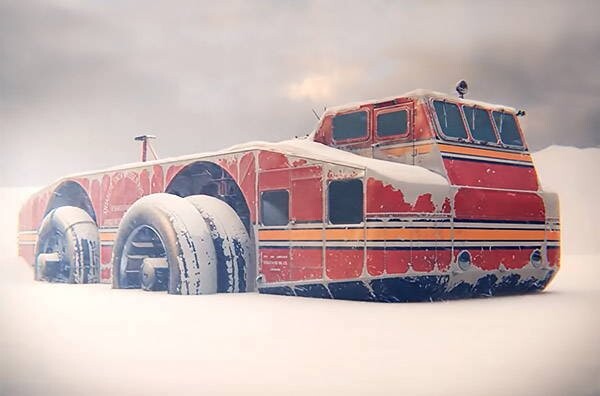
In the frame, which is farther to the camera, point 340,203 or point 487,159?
point 487,159

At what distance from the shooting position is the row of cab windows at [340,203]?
537cm

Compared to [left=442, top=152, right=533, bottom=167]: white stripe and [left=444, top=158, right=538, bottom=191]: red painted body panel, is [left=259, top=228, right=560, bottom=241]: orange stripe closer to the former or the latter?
[left=444, top=158, right=538, bottom=191]: red painted body panel

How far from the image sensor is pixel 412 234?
205 inches

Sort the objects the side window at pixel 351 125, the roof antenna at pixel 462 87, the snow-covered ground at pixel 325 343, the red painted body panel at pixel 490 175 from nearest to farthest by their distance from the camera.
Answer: the snow-covered ground at pixel 325 343 → the roof antenna at pixel 462 87 → the red painted body panel at pixel 490 175 → the side window at pixel 351 125

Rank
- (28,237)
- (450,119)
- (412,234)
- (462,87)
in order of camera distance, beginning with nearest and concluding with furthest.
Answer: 1. (462,87)
2. (412,234)
3. (450,119)
4. (28,237)

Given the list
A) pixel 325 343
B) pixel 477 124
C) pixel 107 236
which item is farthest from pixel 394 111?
pixel 107 236

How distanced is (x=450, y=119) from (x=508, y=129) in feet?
1.98

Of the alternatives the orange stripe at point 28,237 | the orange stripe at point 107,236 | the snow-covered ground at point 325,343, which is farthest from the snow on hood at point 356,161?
the orange stripe at point 28,237

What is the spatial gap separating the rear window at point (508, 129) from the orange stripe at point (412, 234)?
0.69m

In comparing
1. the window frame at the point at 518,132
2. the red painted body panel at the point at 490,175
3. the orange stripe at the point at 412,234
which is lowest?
the orange stripe at the point at 412,234

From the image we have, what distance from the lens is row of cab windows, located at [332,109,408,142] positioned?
18.7 ft

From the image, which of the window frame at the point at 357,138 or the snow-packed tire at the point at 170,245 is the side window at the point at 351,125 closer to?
the window frame at the point at 357,138

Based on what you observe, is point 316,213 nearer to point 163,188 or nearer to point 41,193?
point 163,188

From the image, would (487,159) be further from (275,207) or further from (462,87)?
(275,207)
